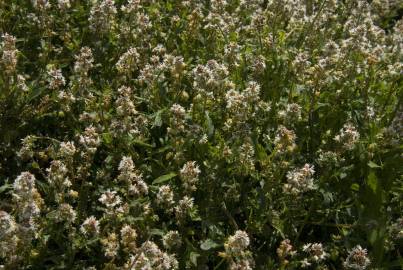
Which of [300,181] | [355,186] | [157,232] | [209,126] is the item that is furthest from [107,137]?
[355,186]

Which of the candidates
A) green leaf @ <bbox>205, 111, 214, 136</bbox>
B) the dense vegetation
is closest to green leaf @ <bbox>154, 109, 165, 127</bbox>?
the dense vegetation

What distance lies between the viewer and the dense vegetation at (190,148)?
3715mm

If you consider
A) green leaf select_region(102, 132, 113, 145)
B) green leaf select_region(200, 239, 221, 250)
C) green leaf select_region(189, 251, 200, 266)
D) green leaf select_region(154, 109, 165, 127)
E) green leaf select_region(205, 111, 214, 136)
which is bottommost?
green leaf select_region(189, 251, 200, 266)

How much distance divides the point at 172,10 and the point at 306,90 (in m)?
1.65

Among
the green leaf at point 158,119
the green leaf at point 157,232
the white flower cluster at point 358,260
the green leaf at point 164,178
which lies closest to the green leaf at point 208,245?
the green leaf at point 157,232

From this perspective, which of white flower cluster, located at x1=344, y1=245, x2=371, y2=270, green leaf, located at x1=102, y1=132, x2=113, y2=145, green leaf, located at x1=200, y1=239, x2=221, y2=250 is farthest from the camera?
green leaf, located at x1=102, y1=132, x2=113, y2=145

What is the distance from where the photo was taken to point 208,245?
379cm

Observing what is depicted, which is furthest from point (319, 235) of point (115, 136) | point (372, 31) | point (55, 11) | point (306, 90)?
point (55, 11)

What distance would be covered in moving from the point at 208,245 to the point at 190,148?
2.62 feet

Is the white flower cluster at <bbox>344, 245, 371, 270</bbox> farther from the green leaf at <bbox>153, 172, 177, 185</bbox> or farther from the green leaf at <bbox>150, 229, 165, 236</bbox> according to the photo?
the green leaf at <bbox>153, 172, 177, 185</bbox>

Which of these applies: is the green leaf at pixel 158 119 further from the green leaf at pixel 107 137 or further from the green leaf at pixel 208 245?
the green leaf at pixel 208 245

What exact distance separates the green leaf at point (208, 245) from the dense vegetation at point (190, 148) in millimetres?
11

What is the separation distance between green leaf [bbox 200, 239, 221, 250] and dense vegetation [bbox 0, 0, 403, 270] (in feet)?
0.04

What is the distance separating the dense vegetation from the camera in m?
3.71
